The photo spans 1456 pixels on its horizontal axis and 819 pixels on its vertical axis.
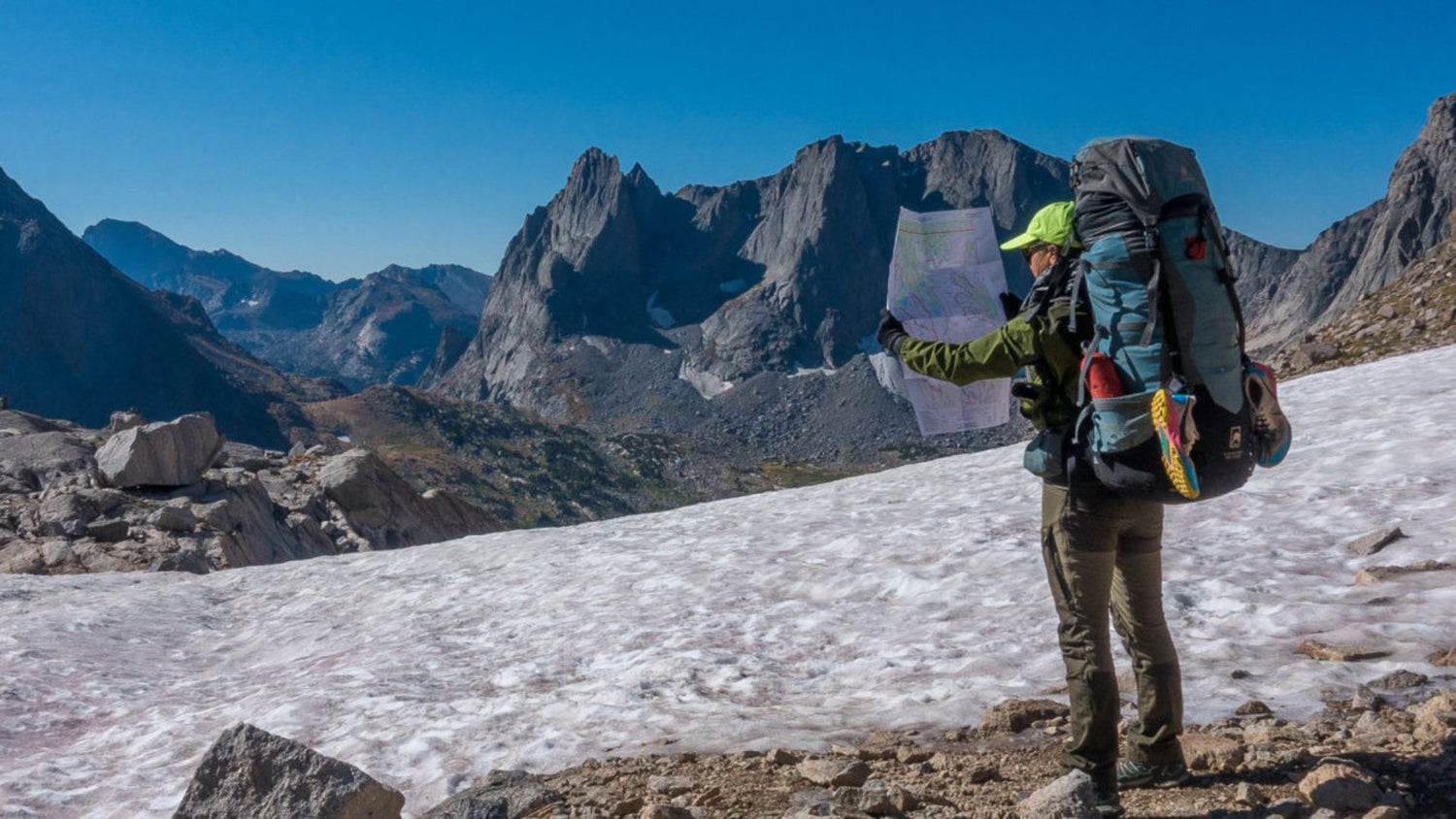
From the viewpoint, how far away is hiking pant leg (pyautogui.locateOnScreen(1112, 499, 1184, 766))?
614 centimetres

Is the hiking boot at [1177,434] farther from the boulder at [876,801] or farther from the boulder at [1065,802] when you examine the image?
the boulder at [876,801]

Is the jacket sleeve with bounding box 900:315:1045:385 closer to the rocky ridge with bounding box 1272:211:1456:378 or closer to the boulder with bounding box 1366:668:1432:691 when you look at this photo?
the boulder with bounding box 1366:668:1432:691

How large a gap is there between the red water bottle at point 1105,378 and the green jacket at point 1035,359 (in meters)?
0.32

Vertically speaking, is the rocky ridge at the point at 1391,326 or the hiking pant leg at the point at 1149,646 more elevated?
the rocky ridge at the point at 1391,326

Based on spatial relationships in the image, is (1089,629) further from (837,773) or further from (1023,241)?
(1023,241)

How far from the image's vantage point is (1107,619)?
6074 mm

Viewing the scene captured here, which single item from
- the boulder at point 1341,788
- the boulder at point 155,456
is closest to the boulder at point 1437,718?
the boulder at point 1341,788

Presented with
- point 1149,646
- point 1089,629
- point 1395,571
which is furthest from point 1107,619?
point 1395,571

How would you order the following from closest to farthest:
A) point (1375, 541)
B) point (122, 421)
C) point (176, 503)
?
1. point (1375, 541)
2. point (176, 503)
3. point (122, 421)

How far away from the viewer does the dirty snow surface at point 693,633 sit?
839 centimetres

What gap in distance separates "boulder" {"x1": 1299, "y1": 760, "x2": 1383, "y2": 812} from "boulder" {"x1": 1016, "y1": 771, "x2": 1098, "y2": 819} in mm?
1286

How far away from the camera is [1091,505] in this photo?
19.4ft

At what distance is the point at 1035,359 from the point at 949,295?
2027 millimetres

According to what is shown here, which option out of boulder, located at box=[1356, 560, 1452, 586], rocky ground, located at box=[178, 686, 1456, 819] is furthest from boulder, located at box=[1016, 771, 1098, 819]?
boulder, located at box=[1356, 560, 1452, 586]
